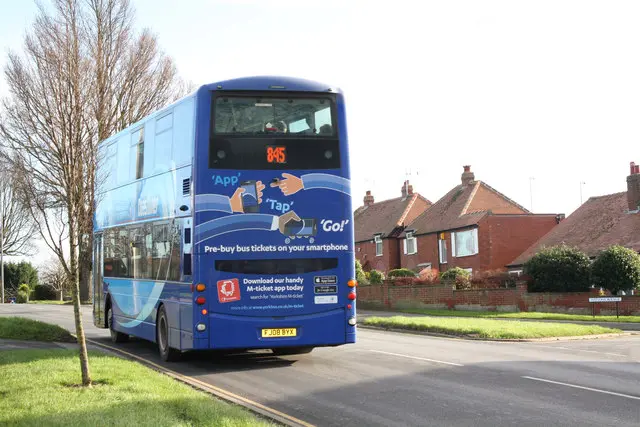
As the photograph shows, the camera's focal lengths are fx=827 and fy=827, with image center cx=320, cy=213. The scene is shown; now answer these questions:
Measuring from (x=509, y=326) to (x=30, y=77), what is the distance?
1744cm

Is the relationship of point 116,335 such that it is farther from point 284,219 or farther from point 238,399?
point 238,399

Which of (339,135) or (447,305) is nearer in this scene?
(339,135)

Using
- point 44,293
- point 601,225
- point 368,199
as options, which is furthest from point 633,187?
point 44,293

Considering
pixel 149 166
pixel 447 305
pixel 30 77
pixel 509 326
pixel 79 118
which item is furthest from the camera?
pixel 447 305

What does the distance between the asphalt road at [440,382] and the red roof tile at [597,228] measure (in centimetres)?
2589

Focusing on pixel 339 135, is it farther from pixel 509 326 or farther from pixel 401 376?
pixel 509 326

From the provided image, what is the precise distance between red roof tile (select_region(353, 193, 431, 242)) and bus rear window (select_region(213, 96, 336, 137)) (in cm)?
5061

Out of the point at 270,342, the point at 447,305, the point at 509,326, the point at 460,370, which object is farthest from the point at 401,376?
the point at 447,305

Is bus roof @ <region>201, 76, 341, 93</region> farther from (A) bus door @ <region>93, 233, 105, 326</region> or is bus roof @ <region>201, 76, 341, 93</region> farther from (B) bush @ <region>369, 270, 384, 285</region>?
(B) bush @ <region>369, 270, 384, 285</region>

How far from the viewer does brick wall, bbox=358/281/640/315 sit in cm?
3405

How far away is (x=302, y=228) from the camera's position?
574 inches

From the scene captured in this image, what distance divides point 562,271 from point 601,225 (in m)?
11.8

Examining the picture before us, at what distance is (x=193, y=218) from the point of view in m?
14.3

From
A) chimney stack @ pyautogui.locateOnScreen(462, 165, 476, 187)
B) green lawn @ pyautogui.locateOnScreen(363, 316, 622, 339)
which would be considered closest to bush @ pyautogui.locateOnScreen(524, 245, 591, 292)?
green lawn @ pyautogui.locateOnScreen(363, 316, 622, 339)
